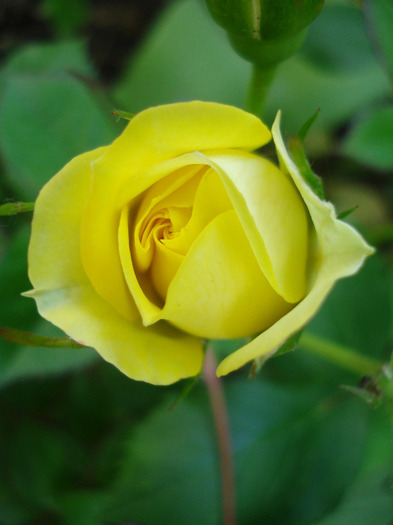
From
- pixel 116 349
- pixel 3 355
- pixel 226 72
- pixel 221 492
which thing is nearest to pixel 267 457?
pixel 221 492

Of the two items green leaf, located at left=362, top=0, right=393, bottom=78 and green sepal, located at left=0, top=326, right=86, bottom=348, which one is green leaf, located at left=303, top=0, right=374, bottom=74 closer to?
green leaf, located at left=362, top=0, right=393, bottom=78

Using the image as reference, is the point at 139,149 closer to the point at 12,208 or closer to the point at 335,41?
the point at 12,208

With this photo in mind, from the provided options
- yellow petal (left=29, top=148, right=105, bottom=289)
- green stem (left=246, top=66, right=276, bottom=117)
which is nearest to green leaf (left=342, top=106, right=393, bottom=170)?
green stem (left=246, top=66, right=276, bottom=117)

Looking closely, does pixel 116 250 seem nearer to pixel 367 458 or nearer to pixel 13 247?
pixel 13 247

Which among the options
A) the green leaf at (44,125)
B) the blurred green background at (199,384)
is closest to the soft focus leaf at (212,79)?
the blurred green background at (199,384)

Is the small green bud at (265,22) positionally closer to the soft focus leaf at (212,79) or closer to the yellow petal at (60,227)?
the yellow petal at (60,227)

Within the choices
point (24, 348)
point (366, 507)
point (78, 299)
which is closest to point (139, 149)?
point (78, 299)
